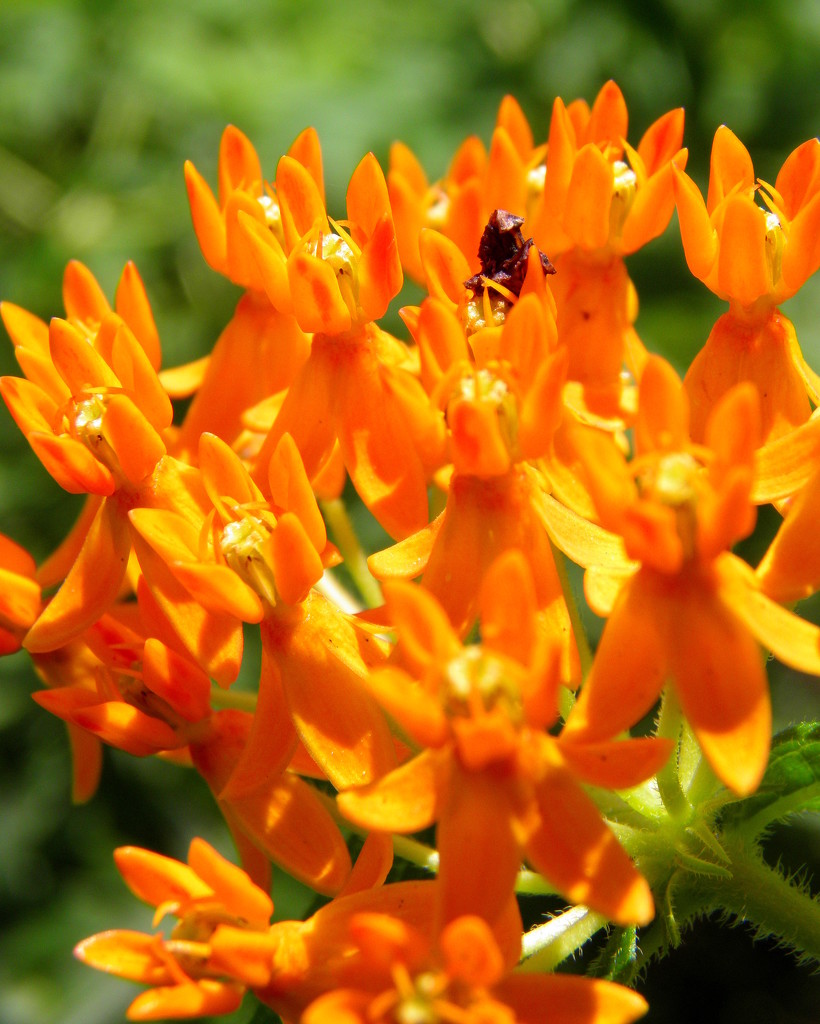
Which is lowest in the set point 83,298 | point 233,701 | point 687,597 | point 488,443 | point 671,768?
point 233,701

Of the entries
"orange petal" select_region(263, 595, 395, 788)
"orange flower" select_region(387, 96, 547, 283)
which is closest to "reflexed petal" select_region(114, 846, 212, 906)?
"orange petal" select_region(263, 595, 395, 788)

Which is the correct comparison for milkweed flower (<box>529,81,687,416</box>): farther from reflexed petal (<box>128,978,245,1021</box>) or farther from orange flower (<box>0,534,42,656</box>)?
reflexed petal (<box>128,978,245,1021</box>)

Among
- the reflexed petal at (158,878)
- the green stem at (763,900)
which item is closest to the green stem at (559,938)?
the green stem at (763,900)

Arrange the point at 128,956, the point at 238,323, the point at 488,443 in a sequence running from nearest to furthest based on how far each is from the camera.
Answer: the point at 128,956 → the point at 488,443 → the point at 238,323

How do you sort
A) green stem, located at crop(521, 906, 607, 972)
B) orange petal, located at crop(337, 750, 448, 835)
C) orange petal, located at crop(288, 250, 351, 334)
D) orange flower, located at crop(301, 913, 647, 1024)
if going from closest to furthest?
orange flower, located at crop(301, 913, 647, 1024), orange petal, located at crop(337, 750, 448, 835), green stem, located at crop(521, 906, 607, 972), orange petal, located at crop(288, 250, 351, 334)

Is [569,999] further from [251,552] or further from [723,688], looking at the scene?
[251,552]

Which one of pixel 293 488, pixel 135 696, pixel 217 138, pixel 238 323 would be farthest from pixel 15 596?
pixel 217 138

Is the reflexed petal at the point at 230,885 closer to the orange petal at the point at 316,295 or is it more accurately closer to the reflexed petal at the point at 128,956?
the reflexed petal at the point at 128,956
